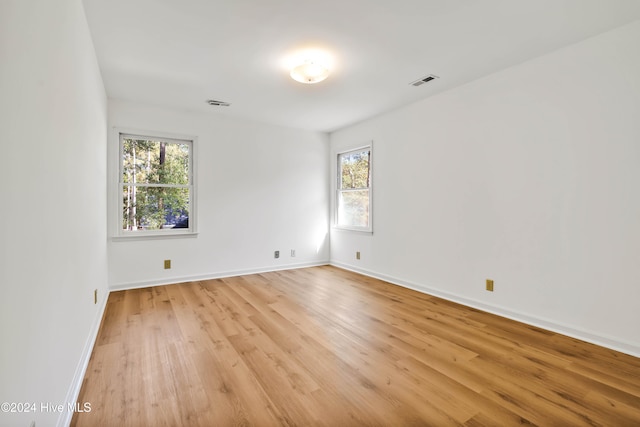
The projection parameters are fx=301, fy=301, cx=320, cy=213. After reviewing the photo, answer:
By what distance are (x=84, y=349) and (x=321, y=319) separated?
1.81 metres

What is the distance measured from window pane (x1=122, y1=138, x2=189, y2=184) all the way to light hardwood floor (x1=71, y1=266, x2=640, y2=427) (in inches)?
66.9

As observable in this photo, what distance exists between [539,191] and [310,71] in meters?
2.35

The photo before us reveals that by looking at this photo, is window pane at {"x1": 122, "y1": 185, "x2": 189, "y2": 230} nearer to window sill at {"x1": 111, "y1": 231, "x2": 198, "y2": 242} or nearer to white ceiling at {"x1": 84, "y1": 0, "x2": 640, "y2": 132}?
window sill at {"x1": 111, "y1": 231, "x2": 198, "y2": 242}

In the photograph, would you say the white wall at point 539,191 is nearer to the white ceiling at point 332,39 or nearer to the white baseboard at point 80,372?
the white ceiling at point 332,39

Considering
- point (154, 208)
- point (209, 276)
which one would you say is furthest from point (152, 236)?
point (209, 276)

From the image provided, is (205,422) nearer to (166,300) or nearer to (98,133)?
(166,300)

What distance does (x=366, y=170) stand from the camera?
477 centimetres

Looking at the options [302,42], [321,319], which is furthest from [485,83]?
[321,319]

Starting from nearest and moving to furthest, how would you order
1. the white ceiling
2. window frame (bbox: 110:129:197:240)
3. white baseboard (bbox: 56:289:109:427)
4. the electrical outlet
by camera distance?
white baseboard (bbox: 56:289:109:427), the white ceiling, the electrical outlet, window frame (bbox: 110:129:197:240)

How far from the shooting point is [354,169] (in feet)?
16.5

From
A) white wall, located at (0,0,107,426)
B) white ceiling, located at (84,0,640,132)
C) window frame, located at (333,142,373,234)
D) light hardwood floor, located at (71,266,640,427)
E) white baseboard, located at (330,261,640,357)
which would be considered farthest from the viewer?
window frame, located at (333,142,373,234)

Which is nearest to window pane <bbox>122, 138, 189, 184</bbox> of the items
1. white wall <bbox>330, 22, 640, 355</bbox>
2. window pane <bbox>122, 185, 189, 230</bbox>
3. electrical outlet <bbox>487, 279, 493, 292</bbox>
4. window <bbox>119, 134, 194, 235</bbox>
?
window <bbox>119, 134, 194, 235</bbox>

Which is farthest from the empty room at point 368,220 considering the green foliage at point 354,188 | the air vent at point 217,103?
the green foliage at point 354,188

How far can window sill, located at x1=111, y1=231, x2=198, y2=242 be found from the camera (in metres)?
3.82
